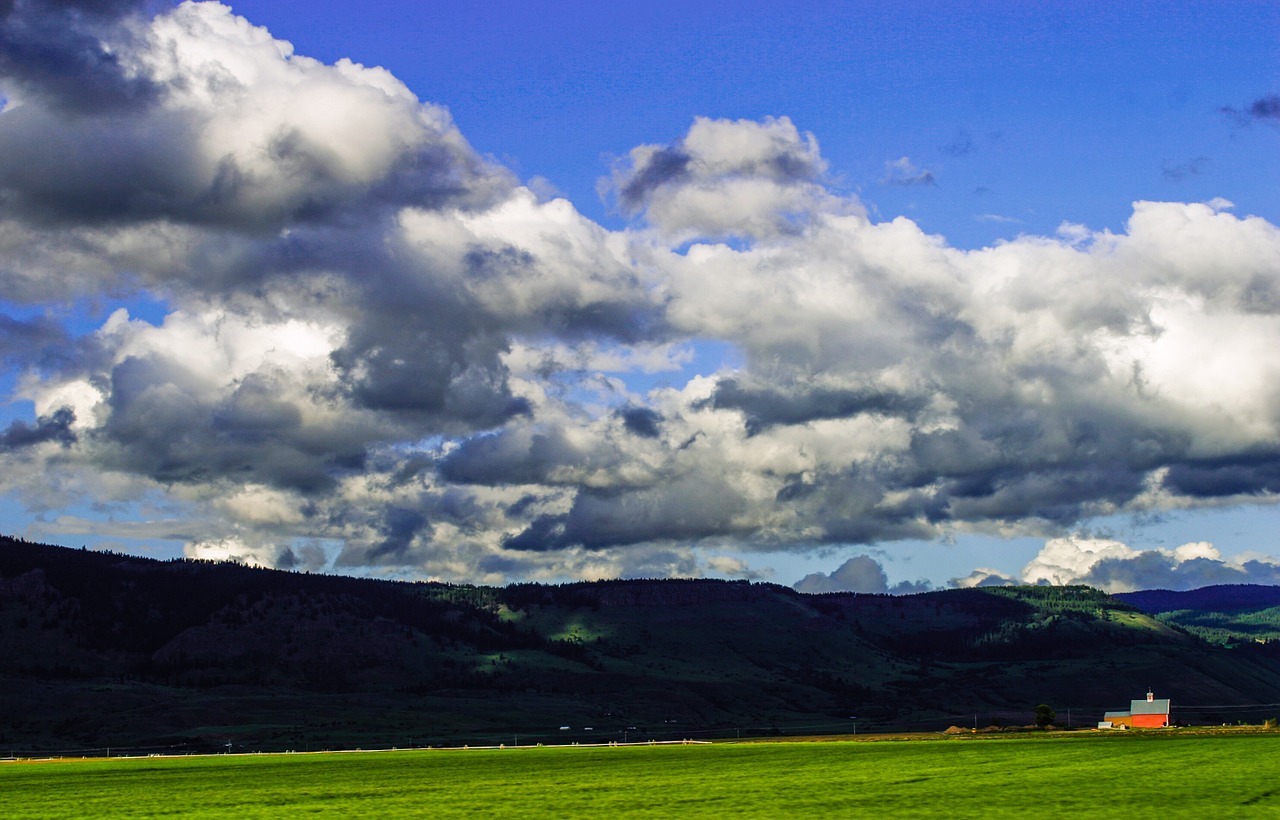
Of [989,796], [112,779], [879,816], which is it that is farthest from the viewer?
[112,779]

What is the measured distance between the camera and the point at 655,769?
136 meters

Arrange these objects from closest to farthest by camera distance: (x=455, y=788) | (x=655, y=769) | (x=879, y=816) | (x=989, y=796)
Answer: (x=879, y=816)
(x=989, y=796)
(x=455, y=788)
(x=655, y=769)

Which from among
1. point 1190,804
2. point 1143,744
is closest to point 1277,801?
point 1190,804

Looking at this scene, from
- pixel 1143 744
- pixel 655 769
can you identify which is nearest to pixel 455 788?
pixel 655 769

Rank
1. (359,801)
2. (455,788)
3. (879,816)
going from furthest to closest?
1. (455,788)
2. (359,801)
3. (879,816)

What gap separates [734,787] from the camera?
3932 inches

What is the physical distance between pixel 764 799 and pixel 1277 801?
102ft

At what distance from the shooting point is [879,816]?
233ft

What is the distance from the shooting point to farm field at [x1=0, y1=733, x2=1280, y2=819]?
78.1 metres

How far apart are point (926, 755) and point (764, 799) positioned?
72464 millimetres

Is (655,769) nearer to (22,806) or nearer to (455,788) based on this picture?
(455,788)

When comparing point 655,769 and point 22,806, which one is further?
point 655,769

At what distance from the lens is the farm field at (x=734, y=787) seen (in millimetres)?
78125

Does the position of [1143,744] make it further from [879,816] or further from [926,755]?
[879,816]
